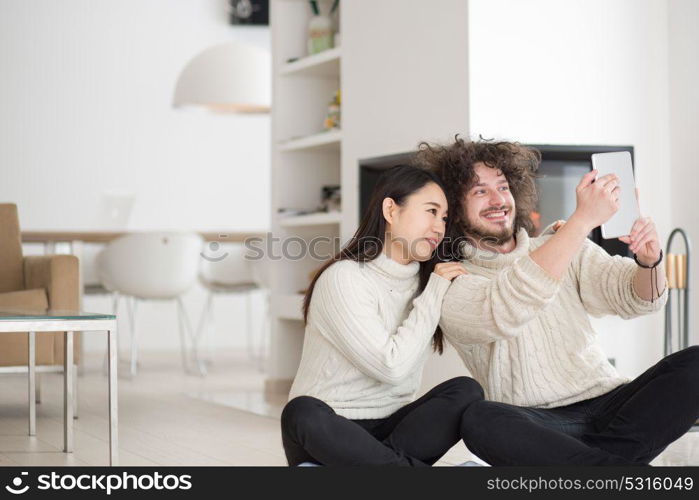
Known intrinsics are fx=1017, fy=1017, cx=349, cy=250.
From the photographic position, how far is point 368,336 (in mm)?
1910

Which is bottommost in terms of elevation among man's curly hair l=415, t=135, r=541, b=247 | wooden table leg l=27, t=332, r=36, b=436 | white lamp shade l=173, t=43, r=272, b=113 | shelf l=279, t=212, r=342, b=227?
wooden table leg l=27, t=332, r=36, b=436

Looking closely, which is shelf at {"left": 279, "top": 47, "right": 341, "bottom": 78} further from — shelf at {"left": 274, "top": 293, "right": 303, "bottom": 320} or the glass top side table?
the glass top side table

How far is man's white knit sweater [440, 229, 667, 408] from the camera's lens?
1940mm

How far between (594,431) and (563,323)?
222 mm

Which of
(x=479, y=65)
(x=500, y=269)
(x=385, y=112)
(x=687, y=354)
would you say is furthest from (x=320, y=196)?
(x=687, y=354)

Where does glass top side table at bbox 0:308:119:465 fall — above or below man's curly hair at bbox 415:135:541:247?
below

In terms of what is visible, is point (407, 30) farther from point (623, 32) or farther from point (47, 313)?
point (47, 313)

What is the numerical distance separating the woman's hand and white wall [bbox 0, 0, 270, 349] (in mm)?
5181

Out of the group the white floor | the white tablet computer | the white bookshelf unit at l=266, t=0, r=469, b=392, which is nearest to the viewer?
the white tablet computer

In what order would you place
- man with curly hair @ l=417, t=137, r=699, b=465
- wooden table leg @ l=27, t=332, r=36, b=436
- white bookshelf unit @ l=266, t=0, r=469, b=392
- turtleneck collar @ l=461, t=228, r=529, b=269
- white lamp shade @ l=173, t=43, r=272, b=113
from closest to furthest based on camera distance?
man with curly hair @ l=417, t=137, r=699, b=465 < turtleneck collar @ l=461, t=228, r=529, b=269 < wooden table leg @ l=27, t=332, r=36, b=436 < white bookshelf unit @ l=266, t=0, r=469, b=392 < white lamp shade @ l=173, t=43, r=272, b=113

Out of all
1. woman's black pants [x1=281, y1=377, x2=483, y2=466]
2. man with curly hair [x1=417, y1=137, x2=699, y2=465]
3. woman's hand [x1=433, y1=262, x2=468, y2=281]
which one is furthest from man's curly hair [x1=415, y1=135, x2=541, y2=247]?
woman's black pants [x1=281, y1=377, x2=483, y2=466]

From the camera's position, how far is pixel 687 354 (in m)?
1.91

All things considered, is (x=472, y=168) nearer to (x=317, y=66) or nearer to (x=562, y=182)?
(x=562, y=182)

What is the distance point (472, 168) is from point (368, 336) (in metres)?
0.48
